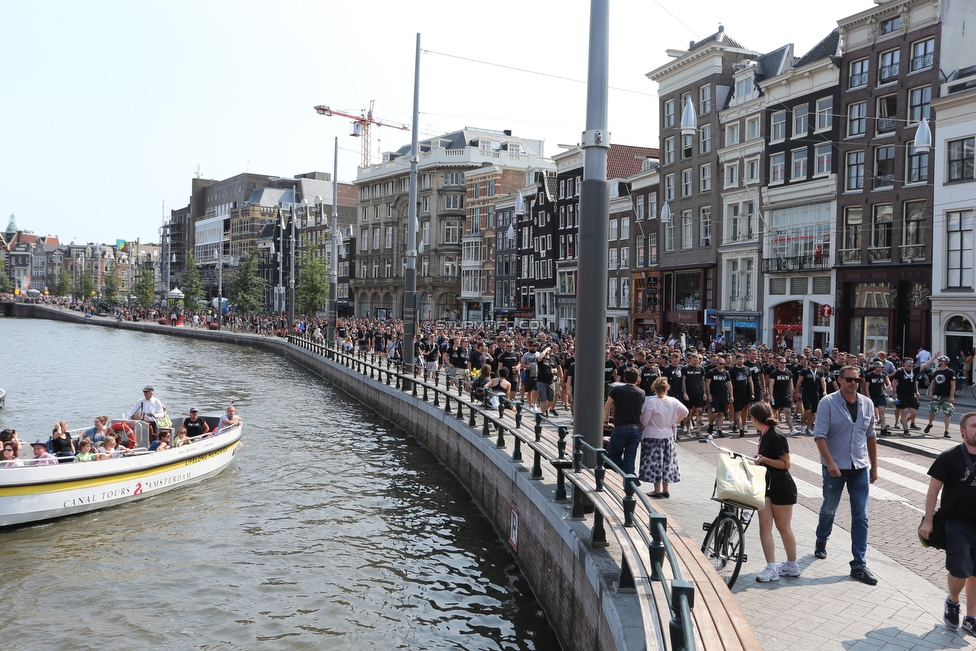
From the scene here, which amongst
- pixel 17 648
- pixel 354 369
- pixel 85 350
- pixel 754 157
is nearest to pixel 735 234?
pixel 754 157

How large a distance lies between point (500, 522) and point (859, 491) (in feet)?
21.5

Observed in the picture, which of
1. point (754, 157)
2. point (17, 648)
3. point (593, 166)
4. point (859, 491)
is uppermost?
point (754, 157)

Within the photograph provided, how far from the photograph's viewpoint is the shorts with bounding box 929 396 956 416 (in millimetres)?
18547

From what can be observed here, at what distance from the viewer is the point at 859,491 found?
8414 mm

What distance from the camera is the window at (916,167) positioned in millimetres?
32656

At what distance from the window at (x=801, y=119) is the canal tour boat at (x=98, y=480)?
1258 inches

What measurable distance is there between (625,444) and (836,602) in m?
4.14

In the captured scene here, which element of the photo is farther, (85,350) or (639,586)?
(85,350)

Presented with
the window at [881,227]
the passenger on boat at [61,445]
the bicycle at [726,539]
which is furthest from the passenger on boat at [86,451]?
the window at [881,227]

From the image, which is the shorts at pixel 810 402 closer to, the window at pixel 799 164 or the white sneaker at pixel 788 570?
the white sneaker at pixel 788 570

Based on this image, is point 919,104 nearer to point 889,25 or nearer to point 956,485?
point 889,25

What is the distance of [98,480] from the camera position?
14.8 metres

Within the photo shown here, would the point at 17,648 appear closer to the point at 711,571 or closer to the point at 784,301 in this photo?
the point at 711,571

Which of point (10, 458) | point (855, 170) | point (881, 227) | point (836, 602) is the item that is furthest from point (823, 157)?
point (10, 458)
